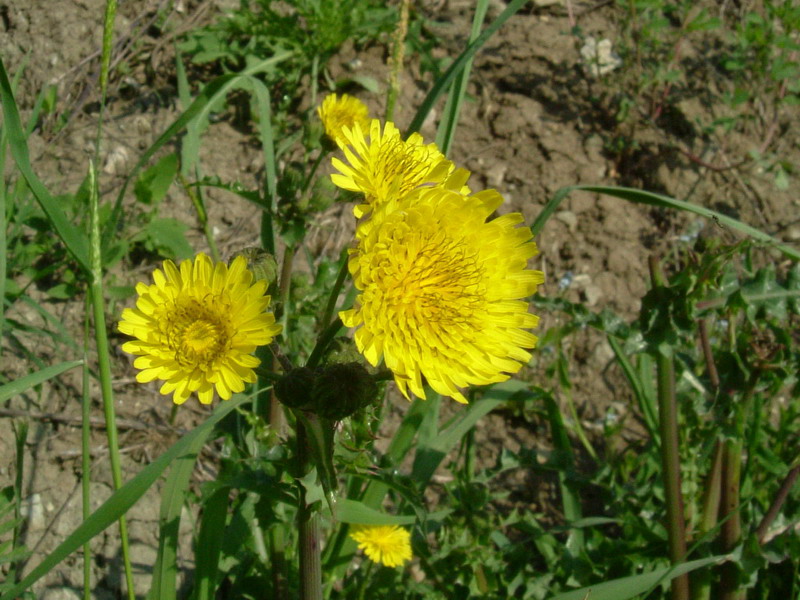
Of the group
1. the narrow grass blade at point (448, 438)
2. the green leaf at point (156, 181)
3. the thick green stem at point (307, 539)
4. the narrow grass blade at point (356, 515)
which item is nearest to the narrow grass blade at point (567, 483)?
the narrow grass blade at point (448, 438)

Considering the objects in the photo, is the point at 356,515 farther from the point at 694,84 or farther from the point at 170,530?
the point at 694,84

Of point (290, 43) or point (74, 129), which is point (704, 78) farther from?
point (74, 129)

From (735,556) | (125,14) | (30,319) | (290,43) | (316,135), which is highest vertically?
(125,14)

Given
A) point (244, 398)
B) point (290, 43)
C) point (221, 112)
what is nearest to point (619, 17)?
point (290, 43)

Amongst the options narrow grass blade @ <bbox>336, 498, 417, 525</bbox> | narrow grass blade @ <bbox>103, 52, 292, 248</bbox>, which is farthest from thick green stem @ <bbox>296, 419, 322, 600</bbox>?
narrow grass blade @ <bbox>103, 52, 292, 248</bbox>

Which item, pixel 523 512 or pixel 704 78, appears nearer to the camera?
pixel 523 512

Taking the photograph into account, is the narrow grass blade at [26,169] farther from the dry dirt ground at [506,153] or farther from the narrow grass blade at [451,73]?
the dry dirt ground at [506,153]
